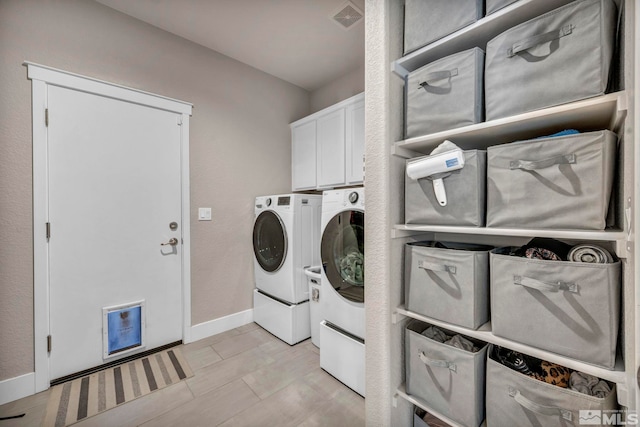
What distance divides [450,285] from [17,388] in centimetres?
265

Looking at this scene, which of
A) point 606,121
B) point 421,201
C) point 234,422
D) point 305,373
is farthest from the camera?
point 305,373

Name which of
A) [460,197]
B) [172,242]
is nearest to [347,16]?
[460,197]

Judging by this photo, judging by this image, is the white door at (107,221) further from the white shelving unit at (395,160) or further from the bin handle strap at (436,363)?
the bin handle strap at (436,363)

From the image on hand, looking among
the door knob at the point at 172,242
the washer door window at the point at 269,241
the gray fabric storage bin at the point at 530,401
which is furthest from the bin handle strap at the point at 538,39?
the door knob at the point at 172,242

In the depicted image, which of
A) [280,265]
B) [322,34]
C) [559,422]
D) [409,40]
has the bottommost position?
[559,422]

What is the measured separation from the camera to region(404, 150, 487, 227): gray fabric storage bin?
1.02m

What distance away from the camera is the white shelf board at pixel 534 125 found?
0.80 metres

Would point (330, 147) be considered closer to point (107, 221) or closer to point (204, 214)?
point (204, 214)

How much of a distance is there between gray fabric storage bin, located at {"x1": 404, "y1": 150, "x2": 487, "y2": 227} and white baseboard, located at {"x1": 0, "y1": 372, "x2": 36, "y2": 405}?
2592mm

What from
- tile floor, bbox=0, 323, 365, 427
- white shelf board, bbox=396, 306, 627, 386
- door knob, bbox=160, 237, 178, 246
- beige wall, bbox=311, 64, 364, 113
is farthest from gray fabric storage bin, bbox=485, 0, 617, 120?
door knob, bbox=160, 237, 178, 246

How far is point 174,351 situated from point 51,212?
139 centimetres

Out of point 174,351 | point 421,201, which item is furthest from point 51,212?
point 421,201

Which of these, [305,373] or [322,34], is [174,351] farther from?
[322,34]

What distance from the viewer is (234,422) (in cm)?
146
